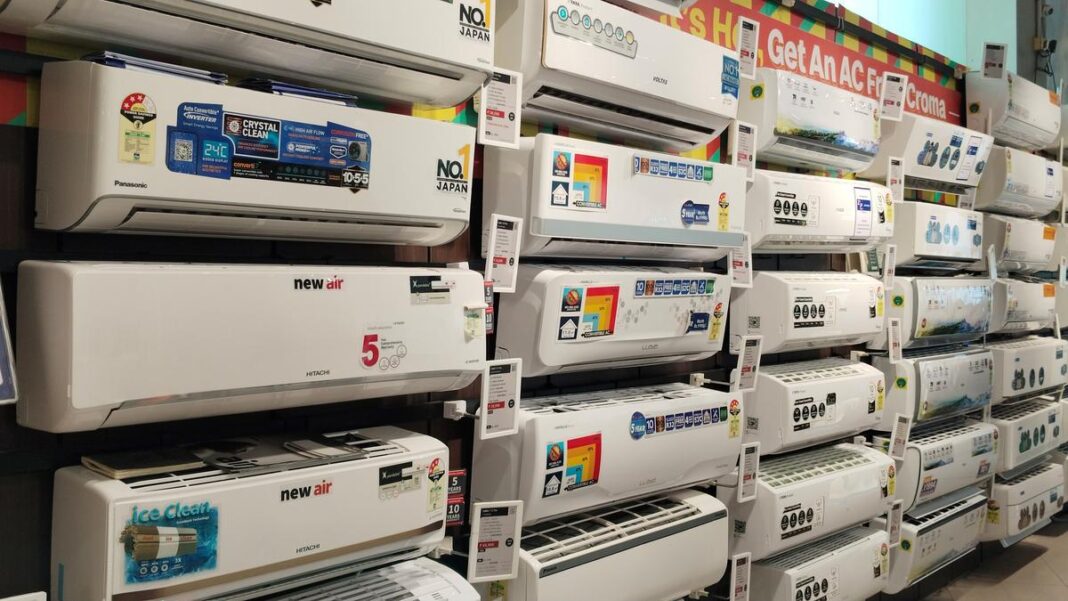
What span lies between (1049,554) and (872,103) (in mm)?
3110

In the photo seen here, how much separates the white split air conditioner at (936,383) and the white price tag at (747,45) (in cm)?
→ 141

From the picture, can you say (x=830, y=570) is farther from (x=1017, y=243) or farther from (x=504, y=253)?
(x=1017, y=243)

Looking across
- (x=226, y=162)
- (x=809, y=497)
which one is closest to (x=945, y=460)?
(x=809, y=497)

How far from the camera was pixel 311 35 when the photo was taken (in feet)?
5.34

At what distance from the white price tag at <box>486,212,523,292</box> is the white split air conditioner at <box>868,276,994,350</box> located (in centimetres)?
201

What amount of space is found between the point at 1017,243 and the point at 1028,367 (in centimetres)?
62

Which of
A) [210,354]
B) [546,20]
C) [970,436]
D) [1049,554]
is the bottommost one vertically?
[1049,554]

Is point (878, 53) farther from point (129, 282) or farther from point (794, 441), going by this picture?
point (129, 282)

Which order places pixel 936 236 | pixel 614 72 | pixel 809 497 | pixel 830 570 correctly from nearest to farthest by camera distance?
pixel 614 72 < pixel 809 497 < pixel 830 570 < pixel 936 236

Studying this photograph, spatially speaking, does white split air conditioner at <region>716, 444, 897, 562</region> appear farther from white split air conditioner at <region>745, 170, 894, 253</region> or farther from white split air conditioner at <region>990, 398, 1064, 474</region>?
white split air conditioner at <region>990, 398, 1064, 474</region>

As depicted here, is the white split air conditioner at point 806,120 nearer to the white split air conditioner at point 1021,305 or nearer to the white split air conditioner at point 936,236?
the white split air conditioner at point 936,236

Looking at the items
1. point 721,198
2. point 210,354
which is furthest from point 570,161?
point 210,354

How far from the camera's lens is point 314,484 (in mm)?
1616

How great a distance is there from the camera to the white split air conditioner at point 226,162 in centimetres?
141
